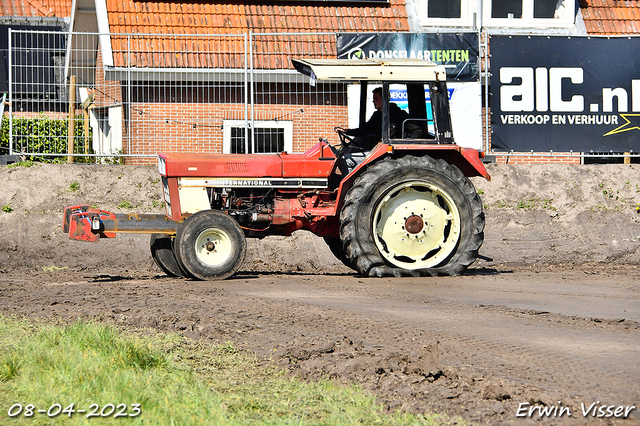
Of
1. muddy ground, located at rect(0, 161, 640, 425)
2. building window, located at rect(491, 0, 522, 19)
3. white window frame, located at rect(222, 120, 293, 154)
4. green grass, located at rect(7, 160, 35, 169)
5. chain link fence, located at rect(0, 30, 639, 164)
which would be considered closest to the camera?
muddy ground, located at rect(0, 161, 640, 425)

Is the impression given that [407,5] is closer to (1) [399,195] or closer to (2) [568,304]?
(1) [399,195]

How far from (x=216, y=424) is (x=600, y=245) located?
9438 millimetres

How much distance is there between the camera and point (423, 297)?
690cm

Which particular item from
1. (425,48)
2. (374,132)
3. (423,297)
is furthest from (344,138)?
(425,48)

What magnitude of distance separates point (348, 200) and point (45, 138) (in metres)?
6.58

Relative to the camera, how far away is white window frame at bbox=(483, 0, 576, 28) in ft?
57.5

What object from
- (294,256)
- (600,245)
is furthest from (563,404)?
(600,245)

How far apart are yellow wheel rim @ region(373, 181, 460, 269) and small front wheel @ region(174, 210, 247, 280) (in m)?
1.62

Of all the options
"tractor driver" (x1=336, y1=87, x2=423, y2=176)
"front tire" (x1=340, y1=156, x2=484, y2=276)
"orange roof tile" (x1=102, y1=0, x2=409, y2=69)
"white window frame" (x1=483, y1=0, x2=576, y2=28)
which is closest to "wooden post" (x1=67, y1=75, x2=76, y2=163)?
"orange roof tile" (x1=102, y1=0, x2=409, y2=69)

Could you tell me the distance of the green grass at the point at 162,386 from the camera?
3.37 metres

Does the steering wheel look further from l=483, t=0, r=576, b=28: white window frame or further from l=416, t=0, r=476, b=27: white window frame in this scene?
l=483, t=0, r=576, b=28: white window frame

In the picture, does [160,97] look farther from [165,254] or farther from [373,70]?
[373,70]

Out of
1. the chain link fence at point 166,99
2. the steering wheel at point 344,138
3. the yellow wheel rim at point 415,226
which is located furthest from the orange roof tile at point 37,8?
the yellow wheel rim at point 415,226

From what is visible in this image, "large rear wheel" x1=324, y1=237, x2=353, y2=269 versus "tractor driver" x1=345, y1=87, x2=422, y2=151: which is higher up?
"tractor driver" x1=345, y1=87, x2=422, y2=151
